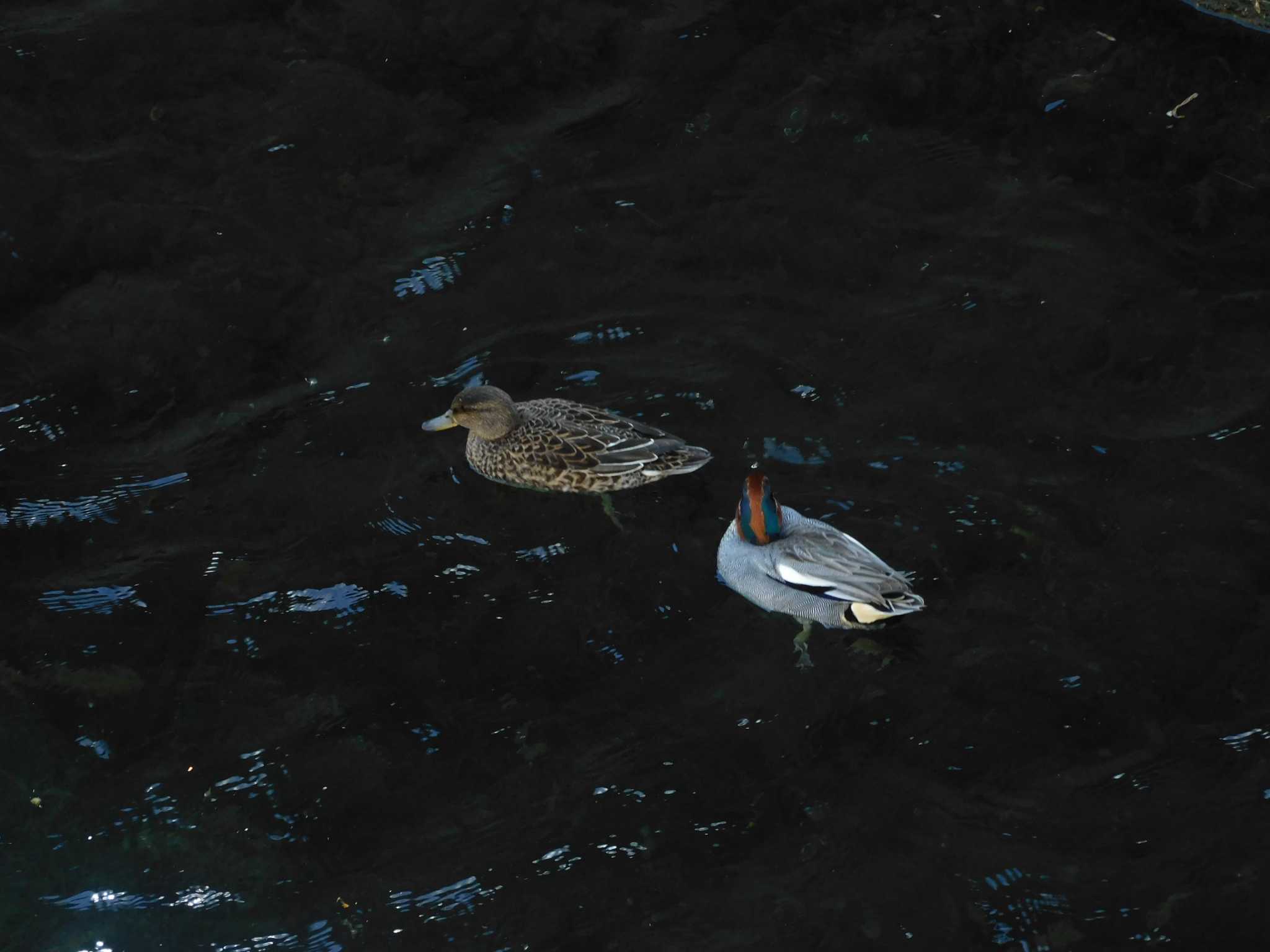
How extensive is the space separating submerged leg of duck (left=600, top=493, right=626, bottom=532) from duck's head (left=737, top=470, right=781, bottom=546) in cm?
68

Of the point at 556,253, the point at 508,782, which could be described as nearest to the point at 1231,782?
the point at 508,782

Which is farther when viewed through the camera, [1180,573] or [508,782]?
[1180,573]

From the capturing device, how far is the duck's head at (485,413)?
694 centimetres

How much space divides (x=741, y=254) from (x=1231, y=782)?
396cm

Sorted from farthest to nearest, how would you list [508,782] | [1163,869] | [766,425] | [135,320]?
1. [135,320]
2. [766,425]
3. [508,782]
4. [1163,869]

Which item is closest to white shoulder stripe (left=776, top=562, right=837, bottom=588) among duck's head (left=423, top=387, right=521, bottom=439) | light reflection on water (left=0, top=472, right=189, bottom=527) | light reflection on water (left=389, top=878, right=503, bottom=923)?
duck's head (left=423, top=387, right=521, bottom=439)

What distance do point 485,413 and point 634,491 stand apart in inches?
34.3

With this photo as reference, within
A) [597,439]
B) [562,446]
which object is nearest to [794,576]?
[597,439]

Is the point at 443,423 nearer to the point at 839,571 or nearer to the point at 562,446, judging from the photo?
the point at 562,446

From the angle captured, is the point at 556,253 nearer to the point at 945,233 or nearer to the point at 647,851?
the point at 945,233

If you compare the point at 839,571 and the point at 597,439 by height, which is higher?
the point at 597,439

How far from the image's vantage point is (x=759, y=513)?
250 inches

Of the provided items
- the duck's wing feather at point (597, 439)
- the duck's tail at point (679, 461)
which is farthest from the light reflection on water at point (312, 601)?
the duck's tail at point (679, 461)

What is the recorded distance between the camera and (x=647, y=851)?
550cm
